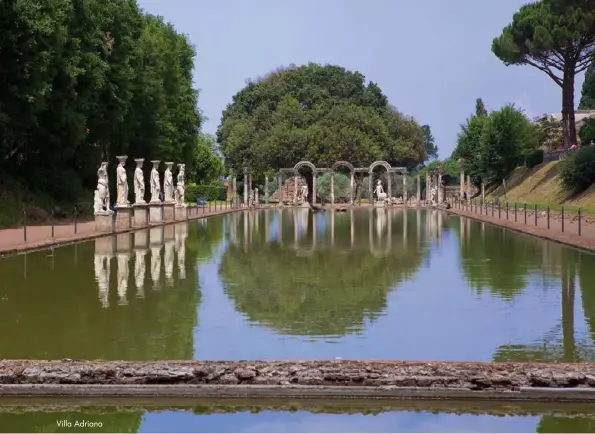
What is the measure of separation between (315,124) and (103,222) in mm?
50211

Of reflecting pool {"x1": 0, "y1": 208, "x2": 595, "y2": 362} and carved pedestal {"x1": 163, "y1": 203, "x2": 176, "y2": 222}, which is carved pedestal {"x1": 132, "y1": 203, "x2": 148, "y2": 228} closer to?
carved pedestal {"x1": 163, "y1": 203, "x2": 176, "y2": 222}

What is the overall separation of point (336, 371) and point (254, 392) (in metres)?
0.75

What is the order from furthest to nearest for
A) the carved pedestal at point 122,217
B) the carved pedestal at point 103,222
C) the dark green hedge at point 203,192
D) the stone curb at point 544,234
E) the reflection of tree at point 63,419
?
the dark green hedge at point 203,192 → the carved pedestal at point 122,217 → the carved pedestal at point 103,222 → the stone curb at point 544,234 → the reflection of tree at point 63,419

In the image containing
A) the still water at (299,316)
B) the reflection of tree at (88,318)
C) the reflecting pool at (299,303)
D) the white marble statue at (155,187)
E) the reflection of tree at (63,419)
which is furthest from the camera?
the white marble statue at (155,187)

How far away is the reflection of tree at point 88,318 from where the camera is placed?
9680 millimetres

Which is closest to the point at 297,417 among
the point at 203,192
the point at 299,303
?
the point at 299,303

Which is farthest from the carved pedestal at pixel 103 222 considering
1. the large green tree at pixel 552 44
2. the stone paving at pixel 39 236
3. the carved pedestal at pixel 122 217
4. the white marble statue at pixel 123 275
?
the large green tree at pixel 552 44

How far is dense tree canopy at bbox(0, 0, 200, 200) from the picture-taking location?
100ft

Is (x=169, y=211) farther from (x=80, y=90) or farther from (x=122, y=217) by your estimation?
(x=122, y=217)

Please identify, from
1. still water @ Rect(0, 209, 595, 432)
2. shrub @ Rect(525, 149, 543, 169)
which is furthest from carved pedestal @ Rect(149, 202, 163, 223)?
shrub @ Rect(525, 149, 543, 169)

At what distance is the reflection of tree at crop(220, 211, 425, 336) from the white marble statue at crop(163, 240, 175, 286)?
1.06 m

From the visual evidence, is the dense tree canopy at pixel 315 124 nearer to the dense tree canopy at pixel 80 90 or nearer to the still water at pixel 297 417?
the dense tree canopy at pixel 80 90

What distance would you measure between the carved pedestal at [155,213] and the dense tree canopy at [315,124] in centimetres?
3721

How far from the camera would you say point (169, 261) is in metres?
20.3
